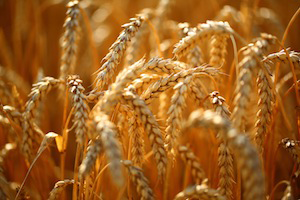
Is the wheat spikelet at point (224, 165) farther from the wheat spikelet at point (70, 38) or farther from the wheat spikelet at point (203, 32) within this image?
the wheat spikelet at point (70, 38)

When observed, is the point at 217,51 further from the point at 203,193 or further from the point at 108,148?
the point at 108,148

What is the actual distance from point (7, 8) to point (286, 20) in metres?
3.53

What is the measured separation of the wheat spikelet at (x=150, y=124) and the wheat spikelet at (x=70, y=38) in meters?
0.68

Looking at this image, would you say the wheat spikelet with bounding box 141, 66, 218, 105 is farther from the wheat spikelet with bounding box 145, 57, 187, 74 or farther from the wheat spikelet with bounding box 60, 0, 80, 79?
the wheat spikelet with bounding box 60, 0, 80, 79

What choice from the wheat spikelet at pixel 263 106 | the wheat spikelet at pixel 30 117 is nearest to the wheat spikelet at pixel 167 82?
the wheat spikelet at pixel 263 106

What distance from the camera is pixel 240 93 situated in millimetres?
1073

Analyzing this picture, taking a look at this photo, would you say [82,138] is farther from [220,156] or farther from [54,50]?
[54,50]

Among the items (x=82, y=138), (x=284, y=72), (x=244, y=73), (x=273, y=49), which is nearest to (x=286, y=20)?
(x=273, y=49)

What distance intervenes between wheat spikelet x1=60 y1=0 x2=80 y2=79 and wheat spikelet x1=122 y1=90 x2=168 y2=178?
681 millimetres

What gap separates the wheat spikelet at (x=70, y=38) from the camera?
1770 millimetres

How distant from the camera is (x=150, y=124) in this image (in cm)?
126

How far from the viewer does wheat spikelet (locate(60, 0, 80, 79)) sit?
1770 millimetres

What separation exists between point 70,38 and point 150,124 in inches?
32.4

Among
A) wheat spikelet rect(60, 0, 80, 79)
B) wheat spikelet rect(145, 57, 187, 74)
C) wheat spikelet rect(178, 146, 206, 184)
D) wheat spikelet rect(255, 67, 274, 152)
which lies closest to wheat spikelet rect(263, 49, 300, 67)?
wheat spikelet rect(255, 67, 274, 152)
